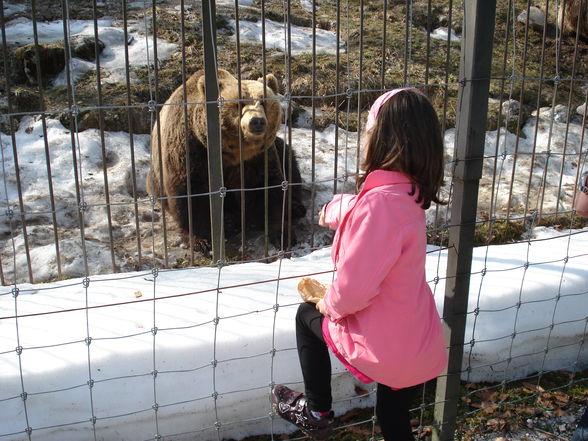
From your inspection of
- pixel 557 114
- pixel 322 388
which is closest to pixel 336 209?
pixel 322 388

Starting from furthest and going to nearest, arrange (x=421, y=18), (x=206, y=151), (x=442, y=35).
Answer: (x=421, y=18), (x=442, y=35), (x=206, y=151)

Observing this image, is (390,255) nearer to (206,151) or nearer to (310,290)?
(310,290)

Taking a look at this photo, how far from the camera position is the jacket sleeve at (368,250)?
1.95 meters

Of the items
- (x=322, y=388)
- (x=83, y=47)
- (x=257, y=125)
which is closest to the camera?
(x=322, y=388)

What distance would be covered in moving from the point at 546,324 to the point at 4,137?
5.60m

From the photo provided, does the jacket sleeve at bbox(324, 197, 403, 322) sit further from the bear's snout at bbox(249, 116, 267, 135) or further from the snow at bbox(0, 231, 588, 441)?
the bear's snout at bbox(249, 116, 267, 135)

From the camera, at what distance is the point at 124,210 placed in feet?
19.3

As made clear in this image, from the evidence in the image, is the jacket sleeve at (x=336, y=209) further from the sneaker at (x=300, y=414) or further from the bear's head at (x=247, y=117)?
the bear's head at (x=247, y=117)

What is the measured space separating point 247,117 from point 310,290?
126 inches

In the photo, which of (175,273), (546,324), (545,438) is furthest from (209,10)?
(545,438)

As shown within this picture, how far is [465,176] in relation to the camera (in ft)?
8.07

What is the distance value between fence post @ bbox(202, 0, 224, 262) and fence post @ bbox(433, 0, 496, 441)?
181 cm

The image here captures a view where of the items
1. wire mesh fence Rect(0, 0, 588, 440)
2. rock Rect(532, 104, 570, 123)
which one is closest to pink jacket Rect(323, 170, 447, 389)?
wire mesh fence Rect(0, 0, 588, 440)

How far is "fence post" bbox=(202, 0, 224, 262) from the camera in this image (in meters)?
3.84
